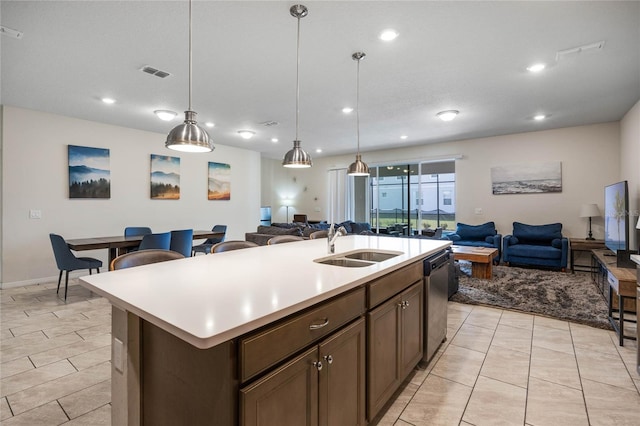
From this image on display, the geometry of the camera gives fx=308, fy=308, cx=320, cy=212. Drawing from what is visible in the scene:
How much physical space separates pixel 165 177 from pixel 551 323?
22.4ft

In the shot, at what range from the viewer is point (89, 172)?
539 cm

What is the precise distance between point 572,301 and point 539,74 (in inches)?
110

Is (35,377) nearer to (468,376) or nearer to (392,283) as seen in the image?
(392,283)

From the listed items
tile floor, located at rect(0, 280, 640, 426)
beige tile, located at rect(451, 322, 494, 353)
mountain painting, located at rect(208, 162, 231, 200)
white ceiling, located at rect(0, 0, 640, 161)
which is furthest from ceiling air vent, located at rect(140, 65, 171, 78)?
beige tile, located at rect(451, 322, 494, 353)

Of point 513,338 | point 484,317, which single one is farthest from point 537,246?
point 513,338

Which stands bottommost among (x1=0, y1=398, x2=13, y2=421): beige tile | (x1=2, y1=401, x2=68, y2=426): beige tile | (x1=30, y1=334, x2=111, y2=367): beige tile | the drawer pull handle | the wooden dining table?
(x1=2, y1=401, x2=68, y2=426): beige tile

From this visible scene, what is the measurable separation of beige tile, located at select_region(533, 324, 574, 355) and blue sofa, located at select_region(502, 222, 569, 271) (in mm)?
2974

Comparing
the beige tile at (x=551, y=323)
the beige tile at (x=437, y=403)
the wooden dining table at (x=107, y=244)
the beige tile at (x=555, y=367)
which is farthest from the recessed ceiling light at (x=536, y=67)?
the wooden dining table at (x=107, y=244)

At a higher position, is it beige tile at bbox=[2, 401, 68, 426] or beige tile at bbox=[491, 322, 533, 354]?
beige tile at bbox=[491, 322, 533, 354]

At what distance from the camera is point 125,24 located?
256 centimetres

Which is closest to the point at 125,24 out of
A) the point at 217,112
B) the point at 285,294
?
the point at 217,112

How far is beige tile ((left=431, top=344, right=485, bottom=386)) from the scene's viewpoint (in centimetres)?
229

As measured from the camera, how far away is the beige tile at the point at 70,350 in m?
2.53

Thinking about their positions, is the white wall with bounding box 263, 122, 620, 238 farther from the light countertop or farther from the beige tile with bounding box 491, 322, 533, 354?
the light countertop
